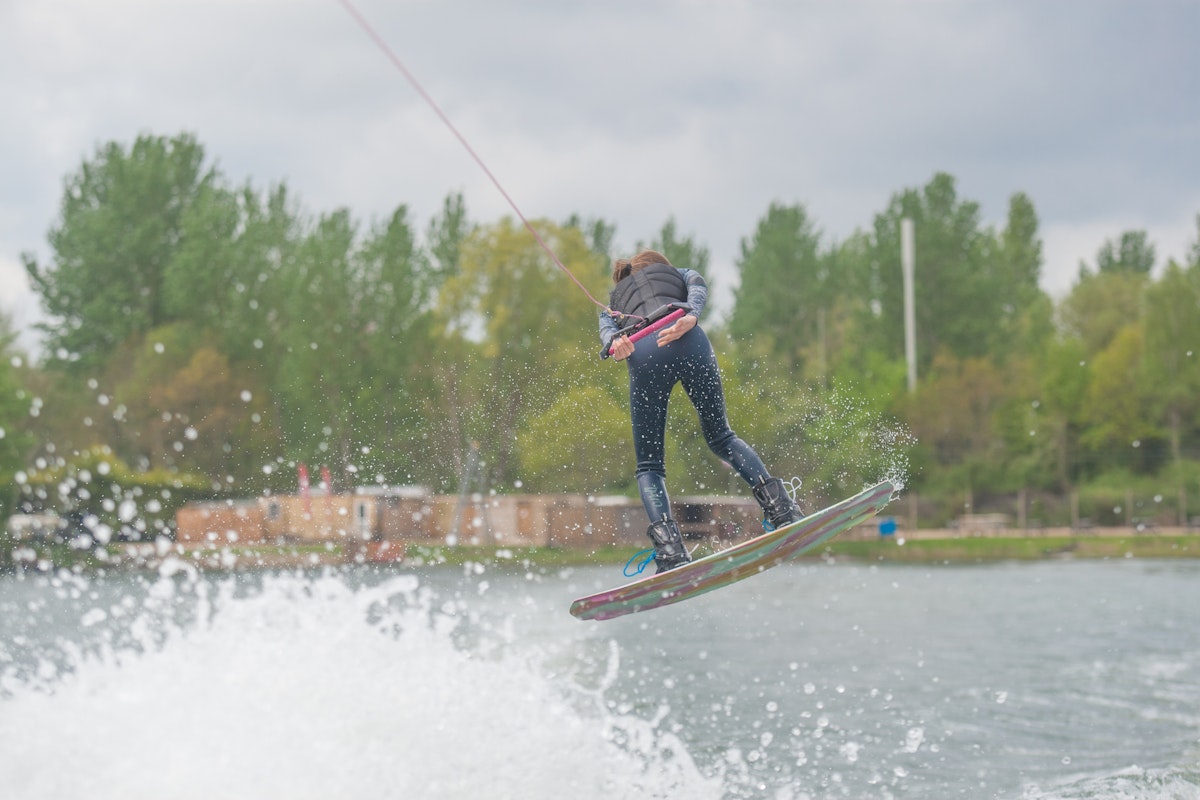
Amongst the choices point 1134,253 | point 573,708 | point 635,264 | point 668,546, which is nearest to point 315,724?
point 573,708

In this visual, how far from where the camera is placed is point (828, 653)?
23031 mm

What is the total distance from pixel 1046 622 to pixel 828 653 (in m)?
8.48

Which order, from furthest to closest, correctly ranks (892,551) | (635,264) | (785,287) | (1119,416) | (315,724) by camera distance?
(785,287) → (1119,416) → (892,551) → (315,724) → (635,264)

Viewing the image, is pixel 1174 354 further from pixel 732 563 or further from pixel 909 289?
pixel 732 563

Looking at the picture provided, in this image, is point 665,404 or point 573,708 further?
point 573,708

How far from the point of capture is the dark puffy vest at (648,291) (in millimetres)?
7707

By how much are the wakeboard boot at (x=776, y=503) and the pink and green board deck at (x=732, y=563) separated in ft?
0.47

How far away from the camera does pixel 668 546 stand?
782cm

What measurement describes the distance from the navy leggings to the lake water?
14.2 ft

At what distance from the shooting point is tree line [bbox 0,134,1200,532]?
46.1m

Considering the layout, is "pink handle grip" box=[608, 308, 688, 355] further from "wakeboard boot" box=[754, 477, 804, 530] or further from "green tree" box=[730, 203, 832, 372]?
"green tree" box=[730, 203, 832, 372]

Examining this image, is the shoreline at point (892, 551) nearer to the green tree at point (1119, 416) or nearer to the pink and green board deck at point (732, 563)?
the green tree at point (1119, 416)

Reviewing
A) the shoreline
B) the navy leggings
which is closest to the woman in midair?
the navy leggings

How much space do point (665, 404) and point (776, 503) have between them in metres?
0.97
